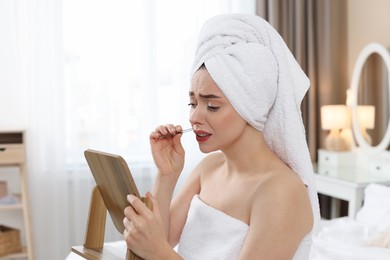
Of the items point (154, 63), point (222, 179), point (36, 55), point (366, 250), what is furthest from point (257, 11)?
point (222, 179)

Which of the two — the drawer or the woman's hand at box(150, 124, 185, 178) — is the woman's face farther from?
the drawer

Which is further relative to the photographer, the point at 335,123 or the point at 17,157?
the point at 335,123

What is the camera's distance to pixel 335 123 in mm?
4105

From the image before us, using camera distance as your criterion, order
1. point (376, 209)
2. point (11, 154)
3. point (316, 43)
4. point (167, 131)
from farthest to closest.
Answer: point (316, 43)
point (11, 154)
point (376, 209)
point (167, 131)

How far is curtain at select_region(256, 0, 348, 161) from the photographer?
4.27 m

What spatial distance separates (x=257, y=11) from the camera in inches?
167

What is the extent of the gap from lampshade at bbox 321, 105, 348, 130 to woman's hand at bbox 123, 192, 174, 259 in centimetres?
299

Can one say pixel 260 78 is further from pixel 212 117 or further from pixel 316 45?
pixel 316 45

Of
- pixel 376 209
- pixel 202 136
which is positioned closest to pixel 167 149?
pixel 202 136

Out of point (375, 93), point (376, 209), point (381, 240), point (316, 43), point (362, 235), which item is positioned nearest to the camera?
point (381, 240)

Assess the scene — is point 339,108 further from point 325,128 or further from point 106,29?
point 106,29

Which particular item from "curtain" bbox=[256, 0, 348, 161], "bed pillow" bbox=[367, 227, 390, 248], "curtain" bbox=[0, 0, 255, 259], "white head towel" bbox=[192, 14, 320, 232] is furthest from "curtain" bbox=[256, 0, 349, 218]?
"white head towel" bbox=[192, 14, 320, 232]

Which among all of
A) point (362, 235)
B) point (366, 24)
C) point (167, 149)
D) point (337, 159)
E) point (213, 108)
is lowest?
point (362, 235)

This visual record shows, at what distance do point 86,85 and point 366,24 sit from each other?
1.81 meters
